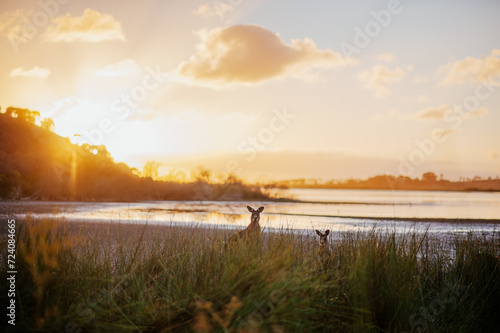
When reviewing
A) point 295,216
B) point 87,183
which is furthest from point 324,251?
point 87,183

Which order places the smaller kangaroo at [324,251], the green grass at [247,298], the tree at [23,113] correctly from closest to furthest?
the green grass at [247,298], the smaller kangaroo at [324,251], the tree at [23,113]

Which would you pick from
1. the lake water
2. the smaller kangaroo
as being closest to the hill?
the lake water

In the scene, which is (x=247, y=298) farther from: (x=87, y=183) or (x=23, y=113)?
(x=23, y=113)

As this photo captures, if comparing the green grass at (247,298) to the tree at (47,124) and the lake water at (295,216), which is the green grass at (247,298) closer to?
the lake water at (295,216)

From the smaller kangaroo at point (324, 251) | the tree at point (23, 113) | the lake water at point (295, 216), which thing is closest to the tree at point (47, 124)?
the tree at point (23, 113)

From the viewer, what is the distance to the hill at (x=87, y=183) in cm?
3959

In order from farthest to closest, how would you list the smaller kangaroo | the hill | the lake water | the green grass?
1. the hill
2. the lake water
3. the smaller kangaroo
4. the green grass

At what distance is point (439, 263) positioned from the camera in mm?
6922

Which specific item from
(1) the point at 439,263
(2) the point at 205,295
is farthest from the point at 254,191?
(2) the point at 205,295

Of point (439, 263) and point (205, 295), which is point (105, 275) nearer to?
point (205, 295)

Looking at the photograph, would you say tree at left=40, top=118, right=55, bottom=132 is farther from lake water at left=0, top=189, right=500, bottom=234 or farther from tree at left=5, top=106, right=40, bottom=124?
lake water at left=0, top=189, right=500, bottom=234

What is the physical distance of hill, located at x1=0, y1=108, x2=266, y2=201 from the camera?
1559 inches

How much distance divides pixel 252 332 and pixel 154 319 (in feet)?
3.86

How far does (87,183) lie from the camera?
45.5 meters
